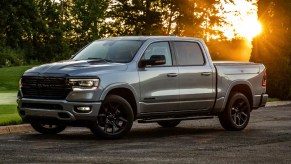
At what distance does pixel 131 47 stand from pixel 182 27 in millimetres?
49707

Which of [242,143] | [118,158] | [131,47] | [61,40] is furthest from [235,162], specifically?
[61,40]

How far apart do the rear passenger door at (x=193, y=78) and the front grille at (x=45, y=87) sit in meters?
2.54

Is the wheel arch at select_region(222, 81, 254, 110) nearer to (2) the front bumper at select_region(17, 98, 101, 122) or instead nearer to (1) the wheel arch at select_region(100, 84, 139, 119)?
(1) the wheel arch at select_region(100, 84, 139, 119)

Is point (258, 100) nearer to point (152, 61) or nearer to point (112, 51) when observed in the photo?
point (152, 61)

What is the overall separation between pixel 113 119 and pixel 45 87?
1.31 m

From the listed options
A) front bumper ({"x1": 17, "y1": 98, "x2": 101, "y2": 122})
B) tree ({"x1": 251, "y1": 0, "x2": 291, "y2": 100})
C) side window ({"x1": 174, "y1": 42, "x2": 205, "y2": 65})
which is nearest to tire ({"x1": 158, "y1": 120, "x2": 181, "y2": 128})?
side window ({"x1": 174, "y1": 42, "x2": 205, "y2": 65})

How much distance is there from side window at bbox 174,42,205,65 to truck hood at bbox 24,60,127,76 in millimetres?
1676

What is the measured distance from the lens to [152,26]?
65.6 meters

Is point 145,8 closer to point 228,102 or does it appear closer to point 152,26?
point 152,26

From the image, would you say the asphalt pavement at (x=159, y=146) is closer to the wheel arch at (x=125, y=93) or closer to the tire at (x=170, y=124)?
the tire at (x=170, y=124)

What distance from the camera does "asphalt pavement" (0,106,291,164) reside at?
10.1 m

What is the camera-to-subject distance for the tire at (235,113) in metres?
15.1

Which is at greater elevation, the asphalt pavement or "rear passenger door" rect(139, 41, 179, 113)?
"rear passenger door" rect(139, 41, 179, 113)

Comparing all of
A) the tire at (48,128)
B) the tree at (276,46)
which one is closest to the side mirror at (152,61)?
the tire at (48,128)
